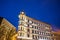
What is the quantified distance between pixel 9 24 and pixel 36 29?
2.73ft

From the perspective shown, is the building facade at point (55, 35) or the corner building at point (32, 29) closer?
the corner building at point (32, 29)

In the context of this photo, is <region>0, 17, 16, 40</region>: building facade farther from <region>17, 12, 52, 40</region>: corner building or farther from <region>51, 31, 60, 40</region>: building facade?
<region>51, 31, 60, 40</region>: building facade

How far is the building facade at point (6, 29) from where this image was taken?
395 cm

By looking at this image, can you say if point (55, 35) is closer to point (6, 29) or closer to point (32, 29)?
point (32, 29)

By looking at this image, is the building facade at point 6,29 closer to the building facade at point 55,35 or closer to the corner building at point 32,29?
the corner building at point 32,29

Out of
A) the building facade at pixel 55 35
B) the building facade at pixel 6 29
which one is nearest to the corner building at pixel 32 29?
the building facade at pixel 55 35

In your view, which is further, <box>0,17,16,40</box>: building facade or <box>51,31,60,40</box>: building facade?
<box>51,31,60,40</box>: building facade

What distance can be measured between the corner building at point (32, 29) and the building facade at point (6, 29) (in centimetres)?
23

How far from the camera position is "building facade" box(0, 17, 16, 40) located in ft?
12.9

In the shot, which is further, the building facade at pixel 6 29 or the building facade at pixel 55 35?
the building facade at pixel 55 35

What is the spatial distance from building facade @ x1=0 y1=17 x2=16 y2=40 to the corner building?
228 mm

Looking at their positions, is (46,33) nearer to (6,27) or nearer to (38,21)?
(38,21)

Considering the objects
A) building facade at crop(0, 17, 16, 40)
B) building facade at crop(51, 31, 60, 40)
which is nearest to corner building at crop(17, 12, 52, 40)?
building facade at crop(51, 31, 60, 40)

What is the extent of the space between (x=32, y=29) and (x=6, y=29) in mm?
778
